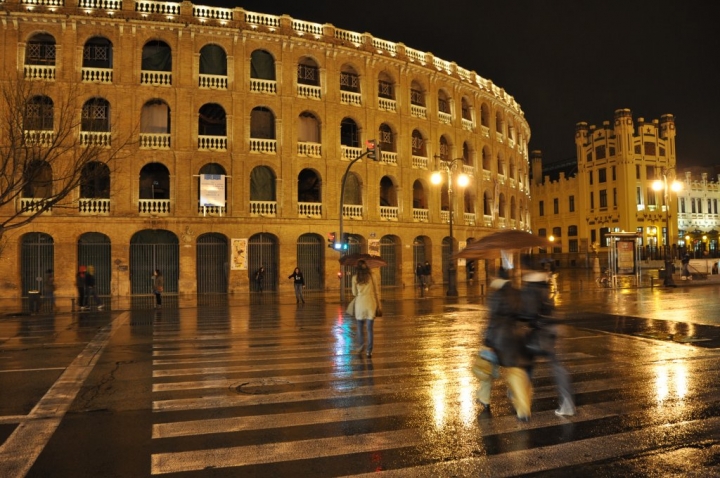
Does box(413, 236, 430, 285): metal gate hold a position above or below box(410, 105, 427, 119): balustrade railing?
below

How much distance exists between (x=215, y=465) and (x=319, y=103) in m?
30.2

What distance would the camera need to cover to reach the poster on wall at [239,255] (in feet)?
101

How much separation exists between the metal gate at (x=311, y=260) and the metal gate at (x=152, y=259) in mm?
7111

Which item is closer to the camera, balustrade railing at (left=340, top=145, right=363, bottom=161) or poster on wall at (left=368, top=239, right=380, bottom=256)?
poster on wall at (left=368, top=239, right=380, bottom=256)

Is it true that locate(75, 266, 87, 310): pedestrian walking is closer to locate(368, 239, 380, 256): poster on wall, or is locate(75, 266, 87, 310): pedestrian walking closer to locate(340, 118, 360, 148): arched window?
locate(368, 239, 380, 256): poster on wall

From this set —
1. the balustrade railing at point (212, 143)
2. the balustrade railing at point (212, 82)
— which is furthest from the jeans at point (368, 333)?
the balustrade railing at point (212, 82)

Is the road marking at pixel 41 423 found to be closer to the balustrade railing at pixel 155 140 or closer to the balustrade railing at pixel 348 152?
the balustrade railing at pixel 155 140

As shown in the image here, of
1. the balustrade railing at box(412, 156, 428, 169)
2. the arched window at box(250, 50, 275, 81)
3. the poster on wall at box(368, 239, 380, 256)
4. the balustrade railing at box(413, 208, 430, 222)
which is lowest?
the poster on wall at box(368, 239, 380, 256)

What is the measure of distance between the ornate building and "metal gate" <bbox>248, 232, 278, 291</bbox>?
133 feet

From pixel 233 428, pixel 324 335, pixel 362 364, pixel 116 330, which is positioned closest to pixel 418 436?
pixel 233 428

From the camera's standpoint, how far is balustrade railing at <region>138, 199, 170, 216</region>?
29938mm

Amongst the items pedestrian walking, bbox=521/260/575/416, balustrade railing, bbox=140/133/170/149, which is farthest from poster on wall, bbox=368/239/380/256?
pedestrian walking, bbox=521/260/575/416

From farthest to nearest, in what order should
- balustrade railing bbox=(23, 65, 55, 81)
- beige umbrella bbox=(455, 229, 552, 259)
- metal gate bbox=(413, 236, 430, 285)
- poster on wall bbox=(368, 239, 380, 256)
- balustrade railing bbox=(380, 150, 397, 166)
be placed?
metal gate bbox=(413, 236, 430, 285) < balustrade railing bbox=(380, 150, 397, 166) < poster on wall bbox=(368, 239, 380, 256) < balustrade railing bbox=(23, 65, 55, 81) < beige umbrella bbox=(455, 229, 552, 259)

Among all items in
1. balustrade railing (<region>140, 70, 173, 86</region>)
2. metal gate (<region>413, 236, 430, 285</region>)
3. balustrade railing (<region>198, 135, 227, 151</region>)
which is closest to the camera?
balustrade railing (<region>140, 70, 173, 86</region>)
